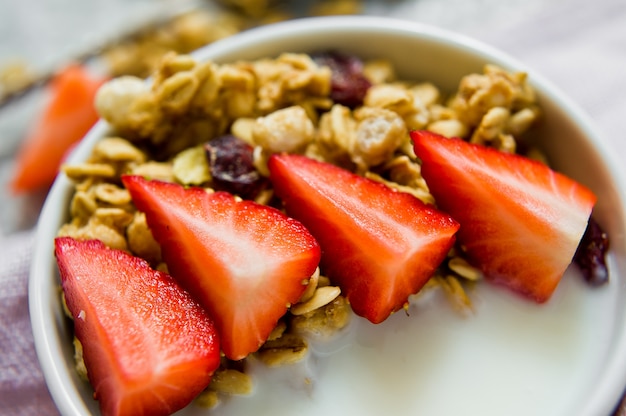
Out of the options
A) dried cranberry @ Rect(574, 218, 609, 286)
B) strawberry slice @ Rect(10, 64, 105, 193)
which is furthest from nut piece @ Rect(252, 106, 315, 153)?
strawberry slice @ Rect(10, 64, 105, 193)

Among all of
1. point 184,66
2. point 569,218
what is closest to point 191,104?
point 184,66

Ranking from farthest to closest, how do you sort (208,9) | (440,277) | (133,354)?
(208,9), (440,277), (133,354)

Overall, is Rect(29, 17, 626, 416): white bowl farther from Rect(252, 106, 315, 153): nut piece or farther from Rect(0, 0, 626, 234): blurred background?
Rect(0, 0, 626, 234): blurred background

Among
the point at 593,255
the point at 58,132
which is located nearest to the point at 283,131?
the point at 593,255

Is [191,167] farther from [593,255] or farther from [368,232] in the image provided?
[593,255]

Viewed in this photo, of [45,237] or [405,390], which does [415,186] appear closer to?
[405,390]

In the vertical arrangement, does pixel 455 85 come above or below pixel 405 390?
above
